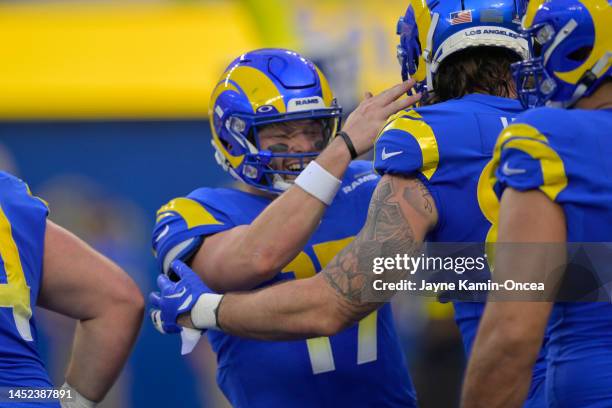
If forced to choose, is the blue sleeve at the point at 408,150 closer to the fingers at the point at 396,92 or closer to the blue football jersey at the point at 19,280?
the fingers at the point at 396,92

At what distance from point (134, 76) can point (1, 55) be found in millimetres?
1117

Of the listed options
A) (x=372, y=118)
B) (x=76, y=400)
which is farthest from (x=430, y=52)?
(x=76, y=400)

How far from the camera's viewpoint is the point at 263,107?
331 centimetres

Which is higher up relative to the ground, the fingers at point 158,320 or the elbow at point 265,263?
the elbow at point 265,263

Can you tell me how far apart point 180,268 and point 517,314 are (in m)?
1.11

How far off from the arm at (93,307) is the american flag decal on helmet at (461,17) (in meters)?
1.19

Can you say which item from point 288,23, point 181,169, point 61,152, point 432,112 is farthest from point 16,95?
point 432,112

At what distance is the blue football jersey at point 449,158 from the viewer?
2542 mm

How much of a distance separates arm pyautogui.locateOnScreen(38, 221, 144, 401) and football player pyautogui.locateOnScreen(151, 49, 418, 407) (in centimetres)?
16

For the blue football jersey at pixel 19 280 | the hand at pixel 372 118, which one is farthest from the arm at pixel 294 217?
the blue football jersey at pixel 19 280

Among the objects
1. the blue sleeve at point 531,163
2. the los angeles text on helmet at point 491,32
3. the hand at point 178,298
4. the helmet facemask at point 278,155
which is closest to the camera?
the blue sleeve at point 531,163

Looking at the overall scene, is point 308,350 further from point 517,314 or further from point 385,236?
point 517,314

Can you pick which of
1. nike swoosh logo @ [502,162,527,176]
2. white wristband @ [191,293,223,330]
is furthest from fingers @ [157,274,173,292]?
nike swoosh logo @ [502,162,527,176]

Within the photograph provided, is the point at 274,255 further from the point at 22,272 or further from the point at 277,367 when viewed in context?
the point at 22,272
